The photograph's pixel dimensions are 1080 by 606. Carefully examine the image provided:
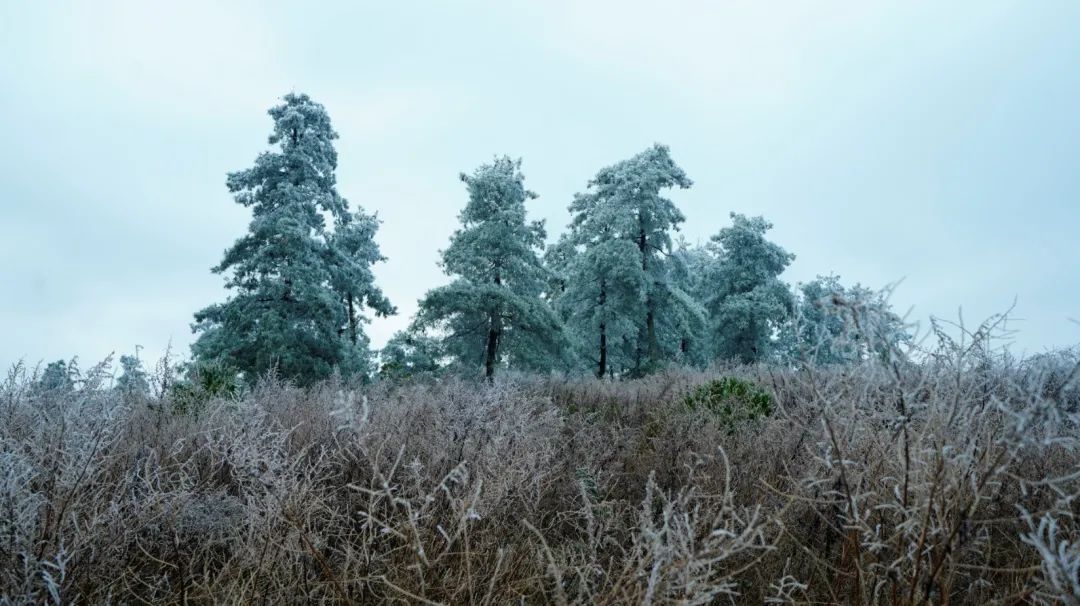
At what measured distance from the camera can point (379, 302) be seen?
2138cm

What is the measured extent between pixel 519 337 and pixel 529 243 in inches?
150

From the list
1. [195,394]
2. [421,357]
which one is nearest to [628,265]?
[421,357]

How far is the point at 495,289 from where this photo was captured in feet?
67.7

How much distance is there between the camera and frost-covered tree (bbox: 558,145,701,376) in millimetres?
25172

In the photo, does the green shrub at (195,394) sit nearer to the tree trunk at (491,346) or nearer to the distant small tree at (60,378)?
the distant small tree at (60,378)

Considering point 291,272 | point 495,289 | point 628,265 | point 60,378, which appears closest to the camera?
point 60,378

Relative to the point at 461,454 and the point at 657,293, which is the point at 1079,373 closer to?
the point at 461,454

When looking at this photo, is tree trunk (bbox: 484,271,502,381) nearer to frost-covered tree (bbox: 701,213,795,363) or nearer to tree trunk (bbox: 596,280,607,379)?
tree trunk (bbox: 596,280,607,379)

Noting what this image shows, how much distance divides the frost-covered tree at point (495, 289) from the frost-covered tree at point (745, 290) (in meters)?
9.32

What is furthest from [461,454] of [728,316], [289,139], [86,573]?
[728,316]

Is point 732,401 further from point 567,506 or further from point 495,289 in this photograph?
point 495,289

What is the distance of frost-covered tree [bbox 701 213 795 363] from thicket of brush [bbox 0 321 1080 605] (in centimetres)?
2224

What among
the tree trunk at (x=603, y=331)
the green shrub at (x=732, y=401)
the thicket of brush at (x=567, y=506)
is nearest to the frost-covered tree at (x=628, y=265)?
the tree trunk at (x=603, y=331)

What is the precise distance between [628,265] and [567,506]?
20.8 metres
